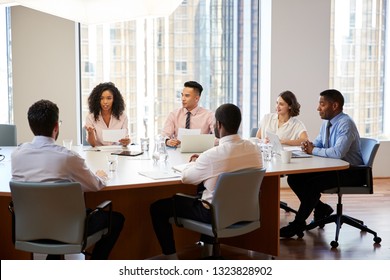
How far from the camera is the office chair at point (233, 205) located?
158 inches

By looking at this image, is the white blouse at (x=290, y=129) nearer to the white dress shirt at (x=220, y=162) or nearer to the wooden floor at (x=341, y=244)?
the wooden floor at (x=341, y=244)

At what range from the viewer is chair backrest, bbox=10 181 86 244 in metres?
3.56

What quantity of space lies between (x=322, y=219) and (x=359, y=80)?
11.5 ft

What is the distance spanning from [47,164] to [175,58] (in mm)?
4457

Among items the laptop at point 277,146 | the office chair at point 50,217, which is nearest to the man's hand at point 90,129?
the laptop at point 277,146

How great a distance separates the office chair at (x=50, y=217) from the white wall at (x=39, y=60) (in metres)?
3.84

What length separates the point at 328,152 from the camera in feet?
17.7

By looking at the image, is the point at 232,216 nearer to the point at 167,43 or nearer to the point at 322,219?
the point at 322,219

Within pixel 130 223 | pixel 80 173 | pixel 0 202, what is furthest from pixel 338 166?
pixel 0 202

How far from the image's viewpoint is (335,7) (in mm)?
8305

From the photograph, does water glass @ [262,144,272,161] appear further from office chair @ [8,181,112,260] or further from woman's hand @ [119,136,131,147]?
office chair @ [8,181,112,260]

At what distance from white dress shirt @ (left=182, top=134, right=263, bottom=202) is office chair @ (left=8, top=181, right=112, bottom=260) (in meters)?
0.78

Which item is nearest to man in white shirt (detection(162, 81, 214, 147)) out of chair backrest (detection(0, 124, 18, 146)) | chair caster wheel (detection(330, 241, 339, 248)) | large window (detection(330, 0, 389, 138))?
chair backrest (detection(0, 124, 18, 146))

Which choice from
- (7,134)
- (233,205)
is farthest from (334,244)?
(7,134)
